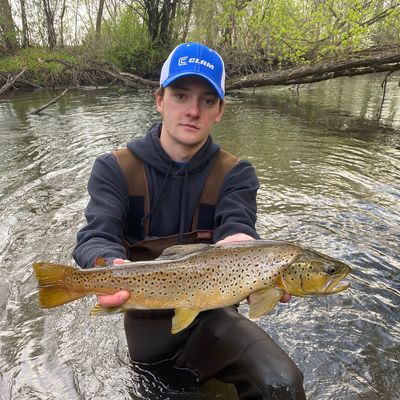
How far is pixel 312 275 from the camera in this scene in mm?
2273

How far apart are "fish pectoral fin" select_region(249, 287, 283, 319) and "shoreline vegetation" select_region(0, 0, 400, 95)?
1237 centimetres

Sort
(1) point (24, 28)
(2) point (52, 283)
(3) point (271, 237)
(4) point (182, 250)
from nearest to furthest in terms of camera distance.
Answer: (2) point (52, 283) → (4) point (182, 250) → (3) point (271, 237) → (1) point (24, 28)

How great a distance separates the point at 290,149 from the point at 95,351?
6904mm

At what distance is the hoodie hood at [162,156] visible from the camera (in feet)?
9.48

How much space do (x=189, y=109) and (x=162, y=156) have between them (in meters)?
0.38

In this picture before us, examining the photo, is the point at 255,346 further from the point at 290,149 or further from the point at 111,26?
the point at 111,26

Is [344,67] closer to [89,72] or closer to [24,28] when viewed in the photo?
[89,72]

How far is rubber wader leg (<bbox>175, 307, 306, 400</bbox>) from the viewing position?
89.4 inches

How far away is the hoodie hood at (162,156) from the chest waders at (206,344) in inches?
2.3

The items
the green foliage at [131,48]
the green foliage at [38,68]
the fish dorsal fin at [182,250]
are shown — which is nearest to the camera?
the fish dorsal fin at [182,250]

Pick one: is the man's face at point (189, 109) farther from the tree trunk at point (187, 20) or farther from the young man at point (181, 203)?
the tree trunk at point (187, 20)

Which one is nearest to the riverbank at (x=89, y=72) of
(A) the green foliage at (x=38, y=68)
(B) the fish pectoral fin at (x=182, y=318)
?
(A) the green foliage at (x=38, y=68)

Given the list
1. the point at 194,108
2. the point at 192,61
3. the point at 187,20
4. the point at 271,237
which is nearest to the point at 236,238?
the point at 194,108

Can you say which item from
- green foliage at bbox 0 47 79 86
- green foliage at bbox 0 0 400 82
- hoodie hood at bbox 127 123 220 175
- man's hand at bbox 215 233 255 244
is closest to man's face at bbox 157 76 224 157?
hoodie hood at bbox 127 123 220 175
